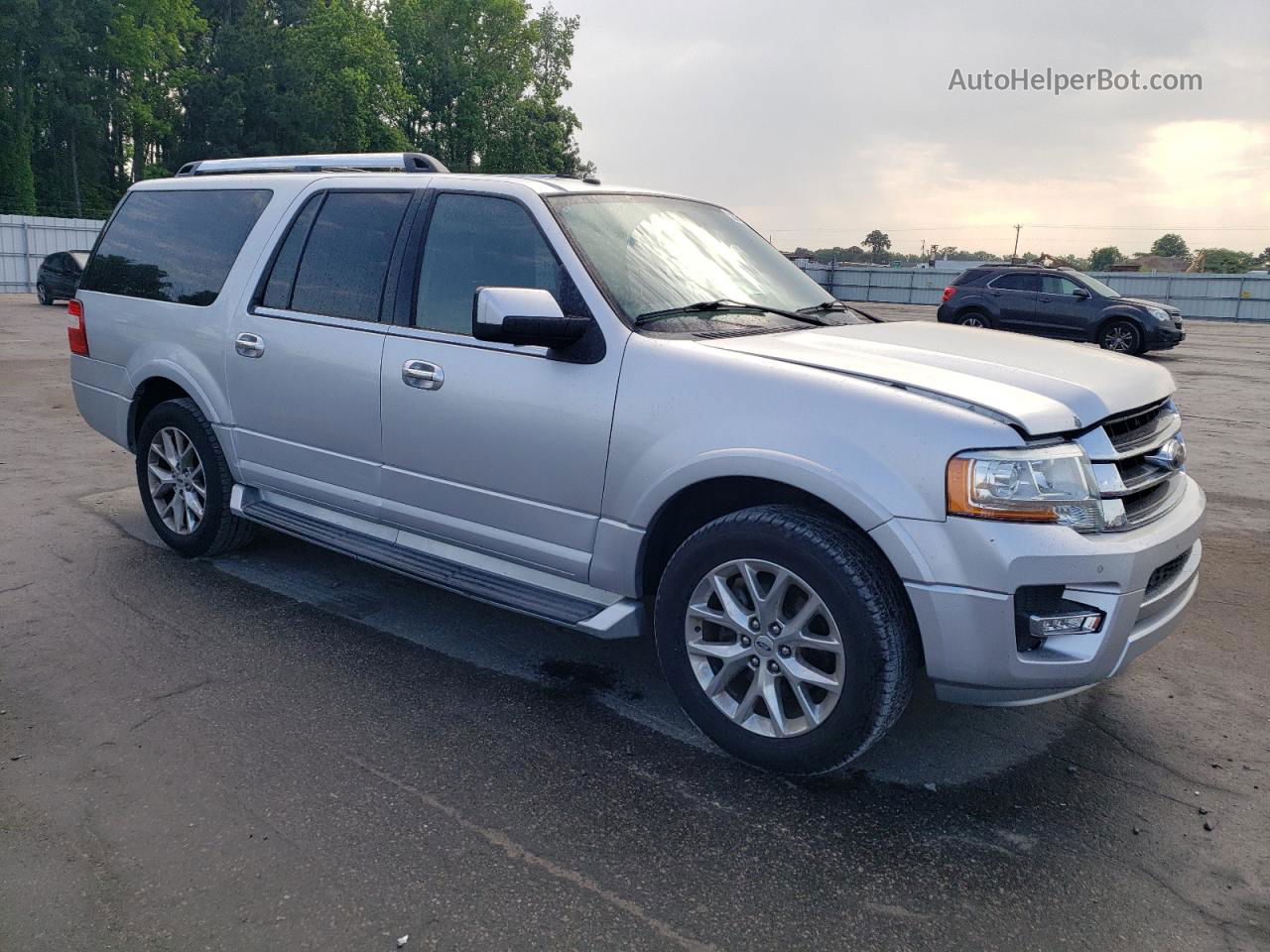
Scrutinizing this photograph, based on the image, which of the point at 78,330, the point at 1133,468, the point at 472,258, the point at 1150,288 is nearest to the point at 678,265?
the point at 472,258

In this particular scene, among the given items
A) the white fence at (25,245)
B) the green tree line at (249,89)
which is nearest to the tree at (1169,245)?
the green tree line at (249,89)

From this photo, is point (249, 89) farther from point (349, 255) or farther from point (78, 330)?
point (349, 255)

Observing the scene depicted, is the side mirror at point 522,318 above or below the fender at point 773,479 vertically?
above

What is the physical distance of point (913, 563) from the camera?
2867 millimetres

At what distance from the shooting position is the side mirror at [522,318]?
11.1 feet

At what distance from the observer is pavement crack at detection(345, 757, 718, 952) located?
2455 millimetres

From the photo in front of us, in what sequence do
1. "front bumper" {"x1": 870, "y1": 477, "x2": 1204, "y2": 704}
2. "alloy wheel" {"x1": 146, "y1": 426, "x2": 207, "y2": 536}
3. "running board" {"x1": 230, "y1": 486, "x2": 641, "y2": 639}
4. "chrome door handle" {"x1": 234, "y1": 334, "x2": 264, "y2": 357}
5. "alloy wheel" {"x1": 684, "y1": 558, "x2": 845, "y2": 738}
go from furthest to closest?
"alloy wheel" {"x1": 146, "y1": 426, "x2": 207, "y2": 536}, "chrome door handle" {"x1": 234, "y1": 334, "x2": 264, "y2": 357}, "running board" {"x1": 230, "y1": 486, "x2": 641, "y2": 639}, "alloy wheel" {"x1": 684, "y1": 558, "x2": 845, "y2": 738}, "front bumper" {"x1": 870, "y1": 477, "x2": 1204, "y2": 704}

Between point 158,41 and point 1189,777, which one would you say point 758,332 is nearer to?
point 1189,777

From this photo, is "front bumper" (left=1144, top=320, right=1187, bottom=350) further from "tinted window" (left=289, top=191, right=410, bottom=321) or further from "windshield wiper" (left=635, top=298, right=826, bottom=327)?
"tinted window" (left=289, top=191, right=410, bottom=321)

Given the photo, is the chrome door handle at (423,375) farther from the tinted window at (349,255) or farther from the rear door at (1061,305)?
the rear door at (1061,305)

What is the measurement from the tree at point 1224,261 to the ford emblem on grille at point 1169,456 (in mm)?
62540

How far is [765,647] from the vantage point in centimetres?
317

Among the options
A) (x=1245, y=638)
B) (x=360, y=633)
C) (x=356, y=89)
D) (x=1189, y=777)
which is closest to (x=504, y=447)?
(x=360, y=633)

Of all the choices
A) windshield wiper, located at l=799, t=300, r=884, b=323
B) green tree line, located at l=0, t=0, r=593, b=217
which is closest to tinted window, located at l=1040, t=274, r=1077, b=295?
windshield wiper, located at l=799, t=300, r=884, b=323
